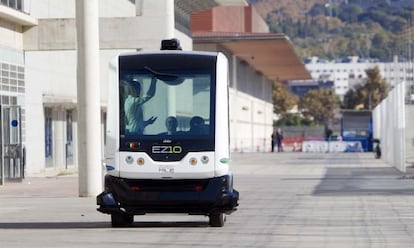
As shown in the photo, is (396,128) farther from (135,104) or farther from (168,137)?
(168,137)

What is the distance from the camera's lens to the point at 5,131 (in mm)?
35375

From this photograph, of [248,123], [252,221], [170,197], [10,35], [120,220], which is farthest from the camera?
[248,123]

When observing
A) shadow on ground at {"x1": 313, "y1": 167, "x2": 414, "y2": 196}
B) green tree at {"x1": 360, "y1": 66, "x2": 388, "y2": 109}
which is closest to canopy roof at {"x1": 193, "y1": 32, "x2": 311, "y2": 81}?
shadow on ground at {"x1": 313, "y1": 167, "x2": 414, "y2": 196}

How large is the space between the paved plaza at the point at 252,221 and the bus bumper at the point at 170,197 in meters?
0.35

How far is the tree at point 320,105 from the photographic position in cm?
18050

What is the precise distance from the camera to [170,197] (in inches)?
702

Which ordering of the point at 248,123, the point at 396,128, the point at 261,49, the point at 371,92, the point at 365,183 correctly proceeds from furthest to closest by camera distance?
the point at 371,92 → the point at 248,123 → the point at 261,49 → the point at 396,128 → the point at 365,183

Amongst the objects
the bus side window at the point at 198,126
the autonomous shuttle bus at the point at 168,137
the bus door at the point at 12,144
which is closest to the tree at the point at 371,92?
the bus door at the point at 12,144

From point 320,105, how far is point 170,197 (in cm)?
16365

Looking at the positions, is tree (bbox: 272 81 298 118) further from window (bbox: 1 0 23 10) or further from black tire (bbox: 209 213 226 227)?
black tire (bbox: 209 213 226 227)

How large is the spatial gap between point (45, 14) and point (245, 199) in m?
18.1

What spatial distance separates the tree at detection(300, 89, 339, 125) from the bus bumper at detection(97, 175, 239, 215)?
16217 cm

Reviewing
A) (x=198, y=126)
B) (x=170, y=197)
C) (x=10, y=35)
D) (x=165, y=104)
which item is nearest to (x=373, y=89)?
(x=10, y=35)

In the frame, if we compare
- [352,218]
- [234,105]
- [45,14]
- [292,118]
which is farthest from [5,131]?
[292,118]
